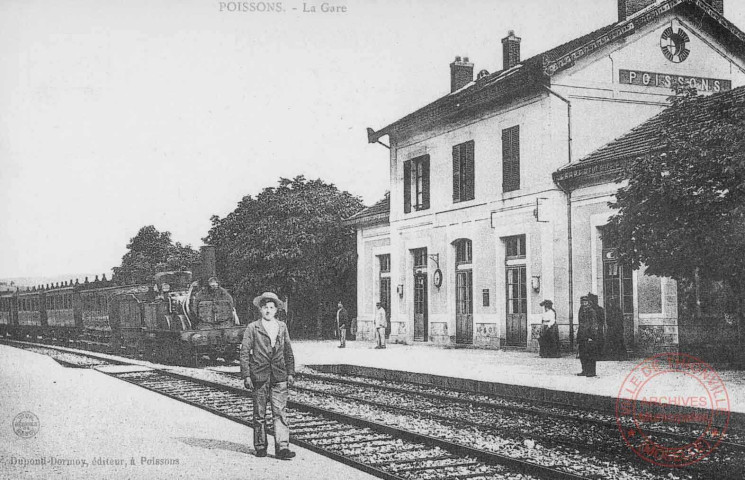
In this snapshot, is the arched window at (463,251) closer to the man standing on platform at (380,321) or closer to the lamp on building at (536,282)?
the man standing on platform at (380,321)

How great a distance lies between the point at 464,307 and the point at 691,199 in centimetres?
1062

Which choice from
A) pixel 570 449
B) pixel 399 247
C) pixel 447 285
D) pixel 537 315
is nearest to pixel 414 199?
pixel 399 247

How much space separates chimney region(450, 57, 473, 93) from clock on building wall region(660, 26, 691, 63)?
26.4 feet

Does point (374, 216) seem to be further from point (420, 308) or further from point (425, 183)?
point (420, 308)

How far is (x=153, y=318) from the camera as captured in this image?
811 inches

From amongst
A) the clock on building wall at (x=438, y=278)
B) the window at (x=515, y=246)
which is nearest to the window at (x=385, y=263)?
the clock on building wall at (x=438, y=278)

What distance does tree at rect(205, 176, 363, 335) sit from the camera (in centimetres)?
2967

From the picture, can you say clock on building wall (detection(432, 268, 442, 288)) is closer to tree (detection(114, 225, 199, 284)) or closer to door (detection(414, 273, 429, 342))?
door (detection(414, 273, 429, 342))

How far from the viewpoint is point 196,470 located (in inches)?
264

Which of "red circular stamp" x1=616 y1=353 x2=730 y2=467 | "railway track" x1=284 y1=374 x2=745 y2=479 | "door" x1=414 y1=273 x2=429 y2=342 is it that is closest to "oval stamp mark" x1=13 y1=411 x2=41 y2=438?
"railway track" x1=284 y1=374 x2=745 y2=479

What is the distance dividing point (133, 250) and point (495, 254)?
39.9 metres

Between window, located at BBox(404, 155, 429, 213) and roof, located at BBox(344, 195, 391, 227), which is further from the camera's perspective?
roof, located at BBox(344, 195, 391, 227)

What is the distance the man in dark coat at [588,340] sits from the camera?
1312cm

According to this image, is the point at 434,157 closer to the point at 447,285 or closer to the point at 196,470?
the point at 447,285
